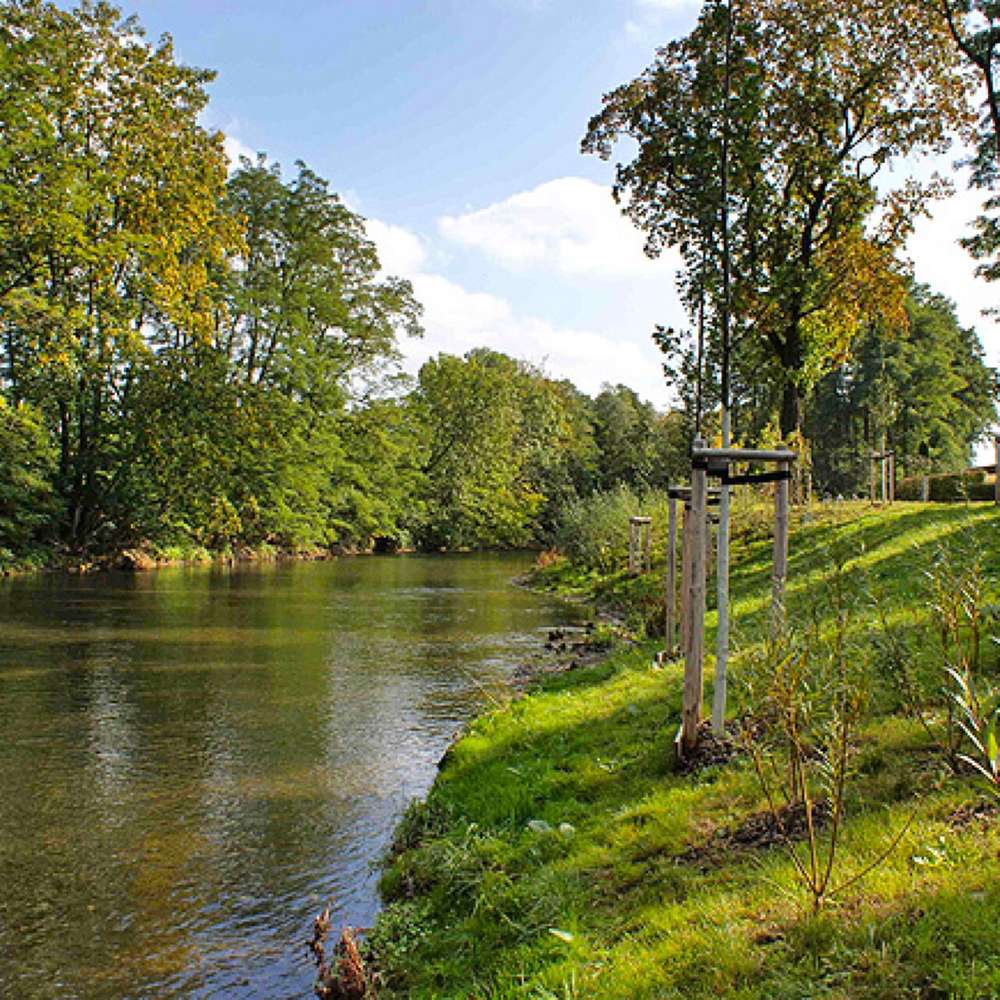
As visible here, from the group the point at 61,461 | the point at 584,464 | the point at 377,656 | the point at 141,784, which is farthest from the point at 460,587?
the point at 584,464

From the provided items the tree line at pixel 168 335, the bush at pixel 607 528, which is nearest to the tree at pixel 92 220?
the tree line at pixel 168 335

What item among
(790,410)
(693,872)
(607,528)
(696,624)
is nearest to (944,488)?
(790,410)

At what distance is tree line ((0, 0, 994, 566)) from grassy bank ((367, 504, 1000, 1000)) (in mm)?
3806

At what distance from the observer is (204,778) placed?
7.29 metres

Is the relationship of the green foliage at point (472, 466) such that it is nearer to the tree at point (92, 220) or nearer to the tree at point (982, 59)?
the tree at point (92, 220)

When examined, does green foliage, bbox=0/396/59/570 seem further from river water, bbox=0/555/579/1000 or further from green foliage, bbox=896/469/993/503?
green foliage, bbox=896/469/993/503

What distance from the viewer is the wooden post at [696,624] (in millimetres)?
5504

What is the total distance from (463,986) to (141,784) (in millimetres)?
4354

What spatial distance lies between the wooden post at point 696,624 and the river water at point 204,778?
2214 mm

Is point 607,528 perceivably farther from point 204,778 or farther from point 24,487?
point 204,778

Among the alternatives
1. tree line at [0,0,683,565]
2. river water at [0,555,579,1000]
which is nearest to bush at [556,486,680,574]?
river water at [0,555,579,1000]

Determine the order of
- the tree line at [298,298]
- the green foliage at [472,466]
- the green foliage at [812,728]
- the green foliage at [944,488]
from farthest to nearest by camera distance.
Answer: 1. the green foliage at [472,466]
2. the green foliage at [944,488]
3. the tree line at [298,298]
4. the green foliage at [812,728]

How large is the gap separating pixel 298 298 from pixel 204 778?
33.8 metres

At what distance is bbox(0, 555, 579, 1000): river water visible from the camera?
178 inches
